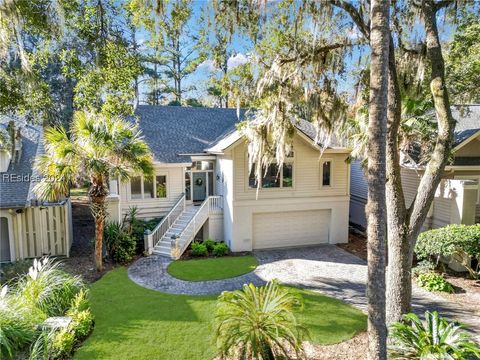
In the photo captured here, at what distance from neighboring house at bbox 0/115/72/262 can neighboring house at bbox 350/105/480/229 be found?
583 inches

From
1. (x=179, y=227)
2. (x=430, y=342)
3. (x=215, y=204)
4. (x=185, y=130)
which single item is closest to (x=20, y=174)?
(x=179, y=227)

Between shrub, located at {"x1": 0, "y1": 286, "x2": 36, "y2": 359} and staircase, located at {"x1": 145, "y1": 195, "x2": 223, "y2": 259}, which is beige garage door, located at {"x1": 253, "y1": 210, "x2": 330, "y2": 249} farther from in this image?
shrub, located at {"x1": 0, "y1": 286, "x2": 36, "y2": 359}

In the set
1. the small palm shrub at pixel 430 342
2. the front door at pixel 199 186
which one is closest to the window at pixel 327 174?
the front door at pixel 199 186

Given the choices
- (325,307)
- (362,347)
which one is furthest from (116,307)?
(362,347)

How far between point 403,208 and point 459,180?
7257 millimetres

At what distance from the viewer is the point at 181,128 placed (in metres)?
18.1

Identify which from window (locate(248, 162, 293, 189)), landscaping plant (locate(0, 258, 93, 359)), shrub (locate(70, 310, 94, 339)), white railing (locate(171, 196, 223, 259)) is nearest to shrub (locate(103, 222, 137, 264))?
white railing (locate(171, 196, 223, 259))

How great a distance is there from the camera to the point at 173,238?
1384 centimetres

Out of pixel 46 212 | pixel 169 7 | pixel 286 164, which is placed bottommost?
pixel 46 212

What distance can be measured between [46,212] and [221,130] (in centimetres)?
979

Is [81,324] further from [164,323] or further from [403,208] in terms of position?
[403,208]

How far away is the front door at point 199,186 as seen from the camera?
1689cm

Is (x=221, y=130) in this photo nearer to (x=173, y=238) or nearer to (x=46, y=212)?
(x=173, y=238)

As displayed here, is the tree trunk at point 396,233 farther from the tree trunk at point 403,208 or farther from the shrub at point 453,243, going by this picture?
the shrub at point 453,243
